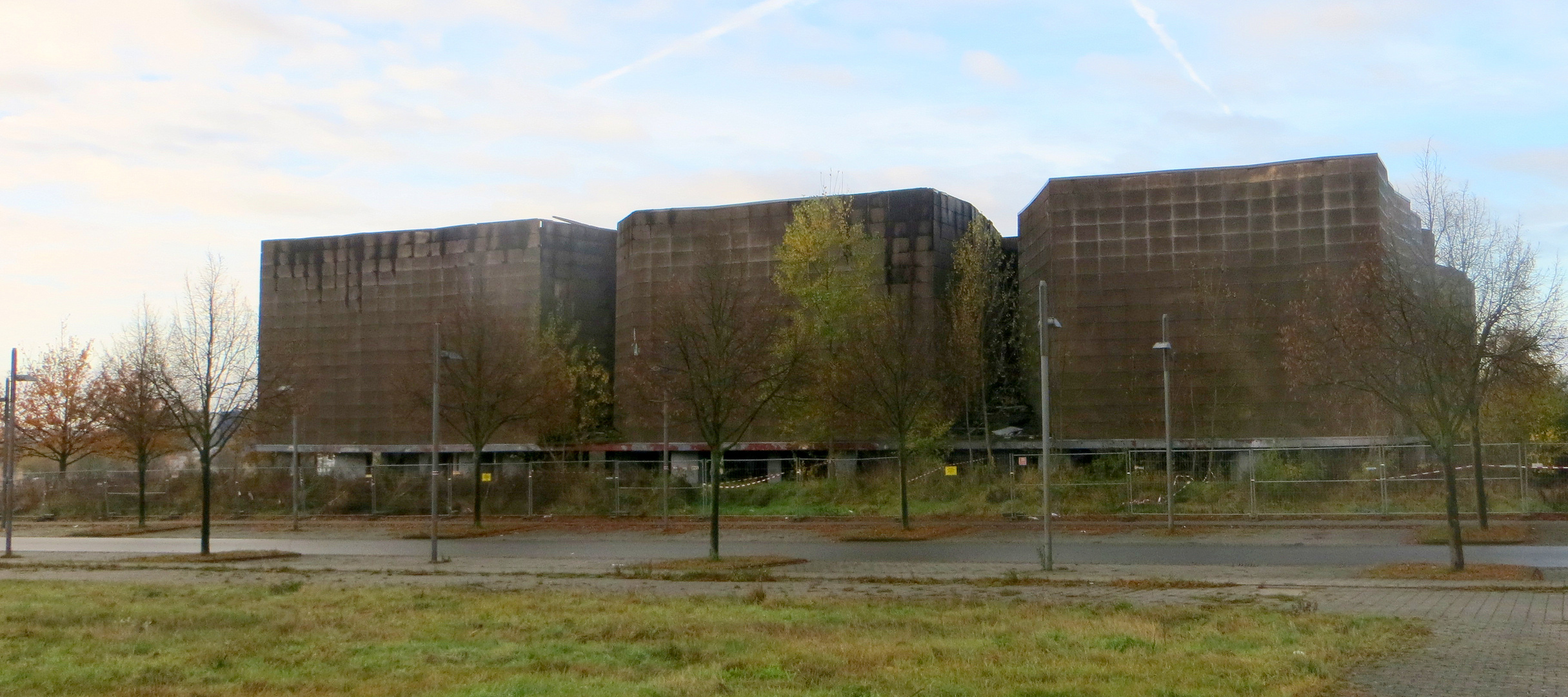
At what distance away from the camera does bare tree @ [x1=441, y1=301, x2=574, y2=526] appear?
42.9 metres

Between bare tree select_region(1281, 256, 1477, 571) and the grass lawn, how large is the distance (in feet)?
26.3

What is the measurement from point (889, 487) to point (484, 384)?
14267mm

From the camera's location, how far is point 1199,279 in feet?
178

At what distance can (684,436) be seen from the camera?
63.9 m

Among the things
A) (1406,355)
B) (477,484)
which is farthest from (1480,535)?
(477,484)

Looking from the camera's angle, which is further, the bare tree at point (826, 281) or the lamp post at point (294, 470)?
the bare tree at point (826, 281)

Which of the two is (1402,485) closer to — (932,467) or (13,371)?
(932,467)

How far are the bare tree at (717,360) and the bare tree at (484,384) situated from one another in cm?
1571

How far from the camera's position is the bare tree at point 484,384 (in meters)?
42.9

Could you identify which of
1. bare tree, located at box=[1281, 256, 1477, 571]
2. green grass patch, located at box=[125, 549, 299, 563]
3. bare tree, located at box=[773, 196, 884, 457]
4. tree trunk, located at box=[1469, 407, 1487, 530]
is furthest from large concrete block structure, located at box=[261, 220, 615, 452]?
bare tree, located at box=[1281, 256, 1477, 571]

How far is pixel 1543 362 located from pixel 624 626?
24.0 m

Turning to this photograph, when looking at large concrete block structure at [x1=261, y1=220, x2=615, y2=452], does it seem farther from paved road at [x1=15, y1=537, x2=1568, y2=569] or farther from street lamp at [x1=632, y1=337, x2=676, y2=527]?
paved road at [x1=15, y1=537, x2=1568, y2=569]

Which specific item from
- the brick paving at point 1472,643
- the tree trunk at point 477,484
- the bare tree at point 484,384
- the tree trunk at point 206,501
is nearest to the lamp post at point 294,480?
the tree trunk at point 206,501

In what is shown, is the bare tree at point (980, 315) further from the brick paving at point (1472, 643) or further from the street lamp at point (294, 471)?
the brick paving at point (1472, 643)
